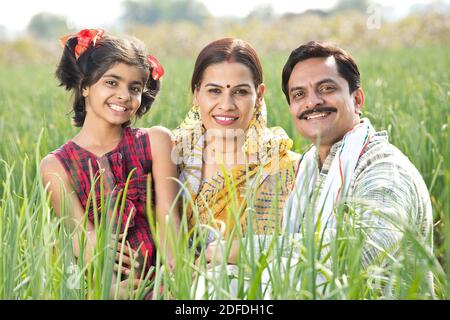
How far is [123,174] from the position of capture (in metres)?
2.38

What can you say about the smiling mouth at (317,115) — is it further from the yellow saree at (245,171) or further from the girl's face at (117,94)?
the girl's face at (117,94)

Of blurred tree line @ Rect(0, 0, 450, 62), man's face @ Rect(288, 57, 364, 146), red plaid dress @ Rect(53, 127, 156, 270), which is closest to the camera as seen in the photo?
man's face @ Rect(288, 57, 364, 146)

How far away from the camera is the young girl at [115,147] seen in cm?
232

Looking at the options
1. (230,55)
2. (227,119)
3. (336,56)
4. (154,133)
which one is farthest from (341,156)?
(154,133)

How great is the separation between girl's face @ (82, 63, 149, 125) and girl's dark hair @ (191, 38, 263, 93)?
8.9 inches

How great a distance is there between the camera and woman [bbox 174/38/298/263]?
236cm

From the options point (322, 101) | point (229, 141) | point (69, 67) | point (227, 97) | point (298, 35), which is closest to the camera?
point (322, 101)

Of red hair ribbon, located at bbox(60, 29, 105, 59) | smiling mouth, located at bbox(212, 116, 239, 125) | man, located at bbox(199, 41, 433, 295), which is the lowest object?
man, located at bbox(199, 41, 433, 295)

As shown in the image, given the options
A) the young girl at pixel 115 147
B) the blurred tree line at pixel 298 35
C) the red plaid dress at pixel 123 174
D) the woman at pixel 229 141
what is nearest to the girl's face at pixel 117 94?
Answer: the young girl at pixel 115 147

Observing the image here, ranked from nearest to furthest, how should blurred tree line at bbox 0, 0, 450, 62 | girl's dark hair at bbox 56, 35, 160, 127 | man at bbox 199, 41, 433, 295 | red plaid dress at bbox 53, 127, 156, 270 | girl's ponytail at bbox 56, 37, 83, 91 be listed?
man at bbox 199, 41, 433, 295
red plaid dress at bbox 53, 127, 156, 270
girl's dark hair at bbox 56, 35, 160, 127
girl's ponytail at bbox 56, 37, 83, 91
blurred tree line at bbox 0, 0, 450, 62

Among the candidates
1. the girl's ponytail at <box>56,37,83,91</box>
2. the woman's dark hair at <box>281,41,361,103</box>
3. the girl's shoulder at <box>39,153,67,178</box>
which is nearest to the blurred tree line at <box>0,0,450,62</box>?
the girl's ponytail at <box>56,37,83,91</box>

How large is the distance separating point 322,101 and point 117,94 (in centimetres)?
71

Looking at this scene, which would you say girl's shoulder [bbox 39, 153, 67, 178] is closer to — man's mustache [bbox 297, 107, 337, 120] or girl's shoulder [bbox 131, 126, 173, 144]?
girl's shoulder [bbox 131, 126, 173, 144]

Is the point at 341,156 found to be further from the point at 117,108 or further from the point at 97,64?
the point at 97,64
